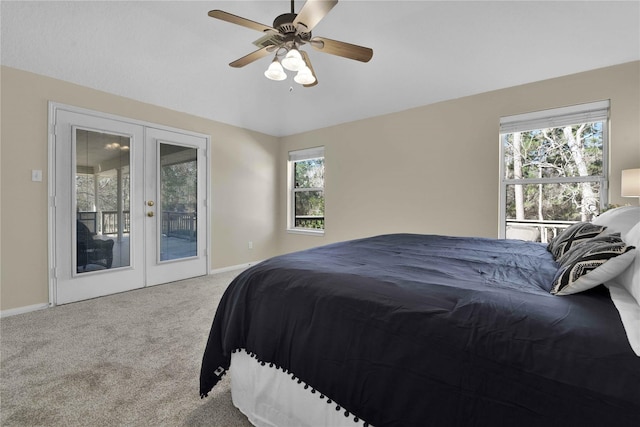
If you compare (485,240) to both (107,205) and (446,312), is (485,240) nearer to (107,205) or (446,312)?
(446,312)

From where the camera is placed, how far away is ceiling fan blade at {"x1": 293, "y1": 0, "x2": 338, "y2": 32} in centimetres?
163

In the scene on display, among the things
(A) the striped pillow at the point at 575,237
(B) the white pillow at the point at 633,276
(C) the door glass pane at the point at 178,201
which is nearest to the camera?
(B) the white pillow at the point at 633,276

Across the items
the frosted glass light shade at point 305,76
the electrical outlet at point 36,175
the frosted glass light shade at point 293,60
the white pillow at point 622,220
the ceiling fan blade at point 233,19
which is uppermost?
the ceiling fan blade at point 233,19

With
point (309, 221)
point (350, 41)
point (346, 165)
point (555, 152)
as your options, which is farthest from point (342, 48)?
point (309, 221)

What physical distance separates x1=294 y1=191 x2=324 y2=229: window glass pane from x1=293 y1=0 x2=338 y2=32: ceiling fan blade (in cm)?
332

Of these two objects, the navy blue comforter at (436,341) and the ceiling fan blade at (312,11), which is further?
the ceiling fan blade at (312,11)

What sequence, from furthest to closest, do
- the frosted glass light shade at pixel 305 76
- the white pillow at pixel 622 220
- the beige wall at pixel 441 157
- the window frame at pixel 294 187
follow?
the window frame at pixel 294 187
the beige wall at pixel 441 157
the frosted glass light shade at pixel 305 76
the white pillow at pixel 622 220

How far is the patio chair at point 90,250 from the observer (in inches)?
125

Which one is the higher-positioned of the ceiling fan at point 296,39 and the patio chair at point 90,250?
the ceiling fan at point 296,39

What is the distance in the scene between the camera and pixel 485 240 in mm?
2385

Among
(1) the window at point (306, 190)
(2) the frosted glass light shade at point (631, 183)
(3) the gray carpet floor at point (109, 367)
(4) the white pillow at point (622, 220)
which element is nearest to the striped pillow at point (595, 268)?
(4) the white pillow at point (622, 220)

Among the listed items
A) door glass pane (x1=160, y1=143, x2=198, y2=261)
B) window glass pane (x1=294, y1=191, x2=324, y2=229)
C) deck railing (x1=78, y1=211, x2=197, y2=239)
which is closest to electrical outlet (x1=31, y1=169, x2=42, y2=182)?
deck railing (x1=78, y1=211, x2=197, y2=239)

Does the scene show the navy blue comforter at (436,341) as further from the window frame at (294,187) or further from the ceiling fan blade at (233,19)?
the window frame at (294,187)

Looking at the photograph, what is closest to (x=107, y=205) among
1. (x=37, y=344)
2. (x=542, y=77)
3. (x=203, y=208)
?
(x=203, y=208)
